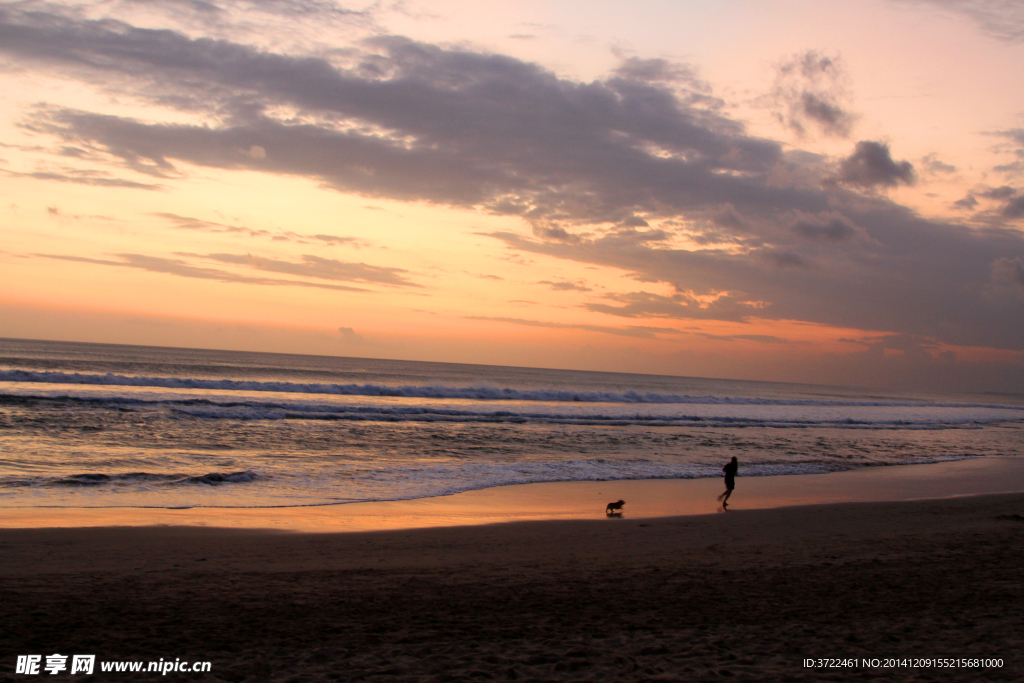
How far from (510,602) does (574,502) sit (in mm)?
7285

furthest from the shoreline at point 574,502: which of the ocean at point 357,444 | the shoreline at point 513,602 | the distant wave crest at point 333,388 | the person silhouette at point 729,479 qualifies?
the distant wave crest at point 333,388

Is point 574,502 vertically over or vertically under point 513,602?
under

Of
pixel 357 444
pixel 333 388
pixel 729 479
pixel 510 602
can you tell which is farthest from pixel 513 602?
pixel 333 388

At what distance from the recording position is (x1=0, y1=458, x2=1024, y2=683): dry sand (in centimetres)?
526

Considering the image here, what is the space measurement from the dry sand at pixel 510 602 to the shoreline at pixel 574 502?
91cm

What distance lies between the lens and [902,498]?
597 inches

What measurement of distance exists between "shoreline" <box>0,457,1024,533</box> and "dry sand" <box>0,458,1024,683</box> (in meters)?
0.91

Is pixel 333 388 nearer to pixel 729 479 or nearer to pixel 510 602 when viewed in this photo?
pixel 729 479

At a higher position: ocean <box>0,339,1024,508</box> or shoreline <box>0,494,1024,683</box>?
shoreline <box>0,494,1024,683</box>

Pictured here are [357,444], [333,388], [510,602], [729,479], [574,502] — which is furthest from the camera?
[333,388]

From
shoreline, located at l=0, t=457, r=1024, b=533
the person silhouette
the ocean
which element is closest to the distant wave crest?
the ocean

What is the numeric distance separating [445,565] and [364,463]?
966cm

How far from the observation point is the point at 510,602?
686 centimetres

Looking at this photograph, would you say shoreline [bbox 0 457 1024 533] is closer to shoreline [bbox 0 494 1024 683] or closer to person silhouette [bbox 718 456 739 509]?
person silhouette [bbox 718 456 739 509]
